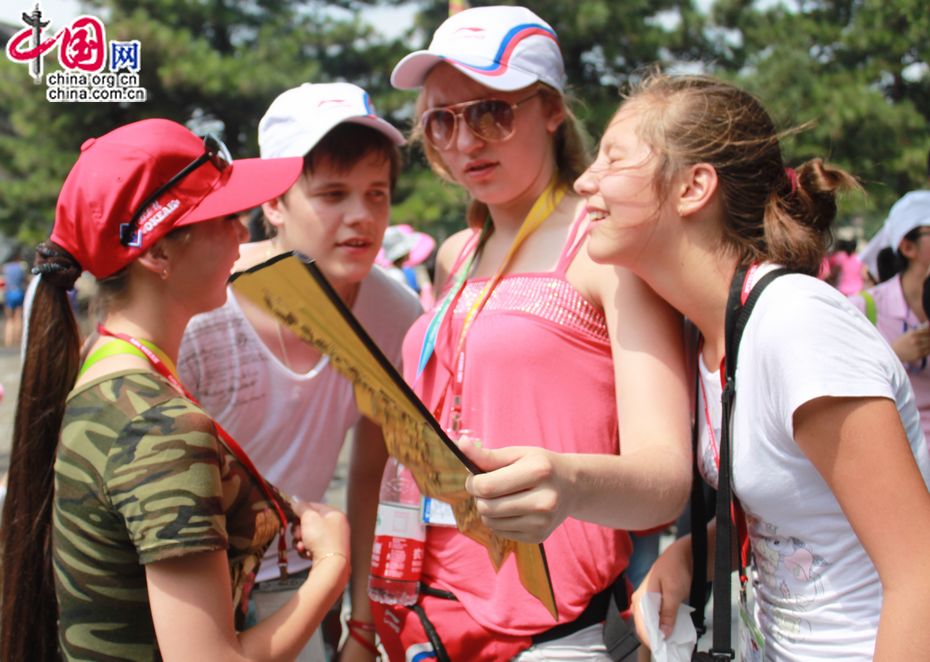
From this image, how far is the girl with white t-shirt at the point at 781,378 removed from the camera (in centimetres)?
139

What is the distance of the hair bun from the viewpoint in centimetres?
178

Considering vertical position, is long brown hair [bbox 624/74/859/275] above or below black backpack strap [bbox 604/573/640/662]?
above

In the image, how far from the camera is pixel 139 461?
1519mm

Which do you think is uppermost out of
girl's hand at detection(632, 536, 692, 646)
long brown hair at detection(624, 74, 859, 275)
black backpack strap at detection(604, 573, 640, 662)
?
long brown hair at detection(624, 74, 859, 275)

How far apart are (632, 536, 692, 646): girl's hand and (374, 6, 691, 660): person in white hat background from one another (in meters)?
0.11

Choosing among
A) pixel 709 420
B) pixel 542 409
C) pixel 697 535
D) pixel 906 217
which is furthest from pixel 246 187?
pixel 906 217

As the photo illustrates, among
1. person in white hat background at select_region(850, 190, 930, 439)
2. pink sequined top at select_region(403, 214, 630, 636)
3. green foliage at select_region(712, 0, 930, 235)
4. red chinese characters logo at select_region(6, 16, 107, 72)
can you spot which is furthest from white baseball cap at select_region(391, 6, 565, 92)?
green foliage at select_region(712, 0, 930, 235)

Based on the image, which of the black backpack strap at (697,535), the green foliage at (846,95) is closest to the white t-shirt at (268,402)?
the black backpack strap at (697,535)

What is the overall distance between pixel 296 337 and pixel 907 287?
2.89 metres

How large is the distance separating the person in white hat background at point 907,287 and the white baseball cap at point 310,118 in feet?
8.15

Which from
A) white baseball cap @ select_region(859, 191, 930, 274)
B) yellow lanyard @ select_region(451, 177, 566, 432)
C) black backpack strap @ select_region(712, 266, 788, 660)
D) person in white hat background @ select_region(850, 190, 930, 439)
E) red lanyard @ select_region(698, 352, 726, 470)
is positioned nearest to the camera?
black backpack strap @ select_region(712, 266, 788, 660)

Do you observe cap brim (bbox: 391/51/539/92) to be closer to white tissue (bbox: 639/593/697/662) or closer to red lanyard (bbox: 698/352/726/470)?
red lanyard (bbox: 698/352/726/470)

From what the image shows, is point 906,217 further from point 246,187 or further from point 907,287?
point 246,187

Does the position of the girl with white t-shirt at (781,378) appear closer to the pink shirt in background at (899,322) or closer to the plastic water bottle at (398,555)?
the plastic water bottle at (398,555)
